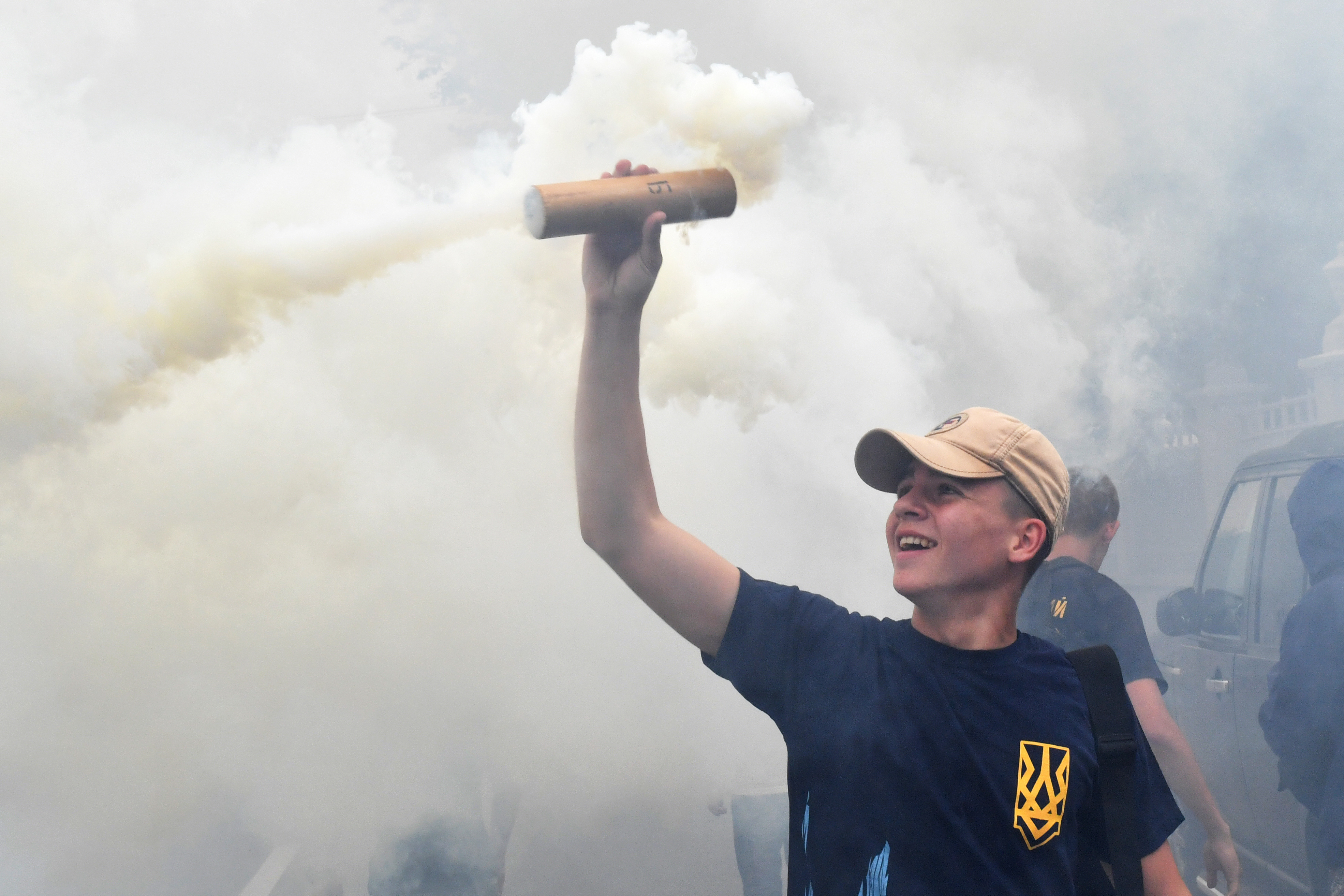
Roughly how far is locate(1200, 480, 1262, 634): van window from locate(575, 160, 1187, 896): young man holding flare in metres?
2.10

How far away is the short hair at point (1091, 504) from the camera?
2627mm

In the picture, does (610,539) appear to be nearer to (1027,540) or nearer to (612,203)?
(612,203)

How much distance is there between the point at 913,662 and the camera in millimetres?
1104

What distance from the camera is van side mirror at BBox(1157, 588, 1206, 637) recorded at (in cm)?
321

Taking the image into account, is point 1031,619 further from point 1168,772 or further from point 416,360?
point 416,360

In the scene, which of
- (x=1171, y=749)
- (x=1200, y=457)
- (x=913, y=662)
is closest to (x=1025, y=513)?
(x=913, y=662)

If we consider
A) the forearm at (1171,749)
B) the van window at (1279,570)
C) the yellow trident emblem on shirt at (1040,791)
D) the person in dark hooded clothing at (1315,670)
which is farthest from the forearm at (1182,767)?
the yellow trident emblem on shirt at (1040,791)

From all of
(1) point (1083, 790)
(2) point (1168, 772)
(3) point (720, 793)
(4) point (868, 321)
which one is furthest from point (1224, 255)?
(1) point (1083, 790)

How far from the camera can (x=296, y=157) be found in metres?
3.28

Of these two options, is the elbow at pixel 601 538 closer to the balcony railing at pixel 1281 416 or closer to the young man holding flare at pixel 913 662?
the young man holding flare at pixel 913 662

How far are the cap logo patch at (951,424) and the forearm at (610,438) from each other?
40 cm

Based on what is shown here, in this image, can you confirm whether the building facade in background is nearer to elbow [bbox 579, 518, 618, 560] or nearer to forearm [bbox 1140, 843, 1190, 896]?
forearm [bbox 1140, 843, 1190, 896]

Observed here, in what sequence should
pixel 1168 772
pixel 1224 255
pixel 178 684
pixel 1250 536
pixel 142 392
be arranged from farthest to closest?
1. pixel 1224 255
2. pixel 178 684
3. pixel 1250 536
4. pixel 142 392
5. pixel 1168 772

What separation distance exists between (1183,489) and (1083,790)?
13.3ft
